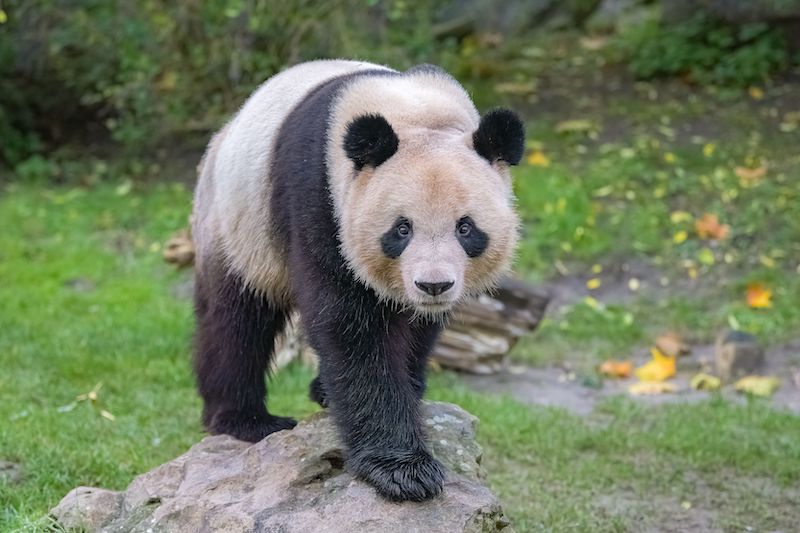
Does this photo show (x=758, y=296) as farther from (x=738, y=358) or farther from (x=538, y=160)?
(x=538, y=160)

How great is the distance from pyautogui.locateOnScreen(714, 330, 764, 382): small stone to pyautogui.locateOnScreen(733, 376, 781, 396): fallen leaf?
6.5 inches

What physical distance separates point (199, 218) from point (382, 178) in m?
1.66

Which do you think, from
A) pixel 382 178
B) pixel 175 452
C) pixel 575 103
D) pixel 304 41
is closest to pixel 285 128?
pixel 382 178

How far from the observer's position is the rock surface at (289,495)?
3971mm

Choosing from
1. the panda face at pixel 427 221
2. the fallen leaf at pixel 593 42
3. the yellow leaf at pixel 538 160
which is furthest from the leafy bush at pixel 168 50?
the panda face at pixel 427 221

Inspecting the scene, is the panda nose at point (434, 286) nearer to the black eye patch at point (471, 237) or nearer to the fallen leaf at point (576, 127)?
the black eye patch at point (471, 237)

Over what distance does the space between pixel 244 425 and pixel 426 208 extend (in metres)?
1.75

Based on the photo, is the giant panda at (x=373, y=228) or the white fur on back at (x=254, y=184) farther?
the white fur on back at (x=254, y=184)

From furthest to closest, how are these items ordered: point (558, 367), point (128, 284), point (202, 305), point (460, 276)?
point (128, 284)
point (558, 367)
point (202, 305)
point (460, 276)

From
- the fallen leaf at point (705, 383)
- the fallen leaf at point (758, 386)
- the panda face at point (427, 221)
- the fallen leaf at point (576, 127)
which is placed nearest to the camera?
the panda face at point (427, 221)

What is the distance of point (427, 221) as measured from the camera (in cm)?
389

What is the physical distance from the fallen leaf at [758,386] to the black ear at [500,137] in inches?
163

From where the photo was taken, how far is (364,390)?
13.7 feet

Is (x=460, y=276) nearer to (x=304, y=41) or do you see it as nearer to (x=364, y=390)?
(x=364, y=390)
